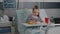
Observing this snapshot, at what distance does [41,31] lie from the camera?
10.9ft

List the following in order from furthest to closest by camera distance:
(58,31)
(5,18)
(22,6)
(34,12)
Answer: (22,6) → (5,18) → (34,12) → (58,31)

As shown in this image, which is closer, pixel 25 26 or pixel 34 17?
pixel 25 26

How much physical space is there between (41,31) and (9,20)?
51.1 inches

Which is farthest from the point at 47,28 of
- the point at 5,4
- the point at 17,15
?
the point at 5,4

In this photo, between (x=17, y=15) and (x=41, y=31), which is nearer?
(x=41, y=31)

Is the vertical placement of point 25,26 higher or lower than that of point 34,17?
lower

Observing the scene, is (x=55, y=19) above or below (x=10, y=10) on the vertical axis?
below

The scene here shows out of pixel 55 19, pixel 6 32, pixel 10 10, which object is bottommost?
pixel 6 32

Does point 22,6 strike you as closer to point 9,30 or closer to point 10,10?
point 10,10

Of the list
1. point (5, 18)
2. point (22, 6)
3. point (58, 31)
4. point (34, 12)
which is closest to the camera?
point (58, 31)

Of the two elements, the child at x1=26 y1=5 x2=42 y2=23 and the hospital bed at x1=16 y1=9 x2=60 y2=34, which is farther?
the child at x1=26 y1=5 x2=42 y2=23

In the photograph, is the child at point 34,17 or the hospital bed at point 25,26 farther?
the child at point 34,17

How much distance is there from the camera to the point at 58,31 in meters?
3.29

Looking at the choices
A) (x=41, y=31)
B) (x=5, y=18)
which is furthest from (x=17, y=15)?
(x=41, y=31)
